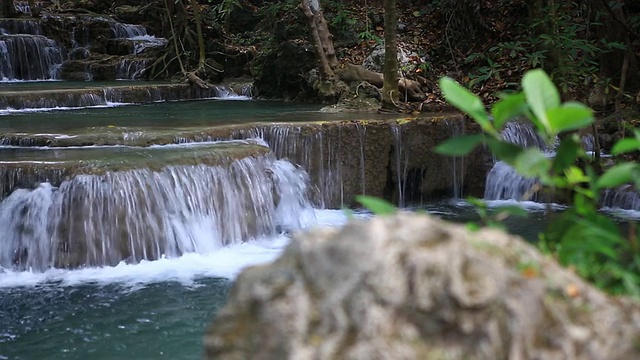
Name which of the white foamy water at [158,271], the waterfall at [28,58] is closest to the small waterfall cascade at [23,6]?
the waterfall at [28,58]

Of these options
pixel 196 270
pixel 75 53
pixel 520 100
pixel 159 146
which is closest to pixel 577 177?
→ pixel 520 100

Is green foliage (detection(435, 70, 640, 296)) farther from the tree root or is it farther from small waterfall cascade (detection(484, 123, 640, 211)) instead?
the tree root

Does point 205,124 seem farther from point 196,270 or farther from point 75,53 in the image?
point 75,53

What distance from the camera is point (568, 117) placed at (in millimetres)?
1716

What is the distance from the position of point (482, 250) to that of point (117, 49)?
627 inches

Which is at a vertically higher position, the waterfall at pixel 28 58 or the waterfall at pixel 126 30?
the waterfall at pixel 126 30

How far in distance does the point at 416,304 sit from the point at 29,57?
15.2m

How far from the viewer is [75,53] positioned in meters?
16.0

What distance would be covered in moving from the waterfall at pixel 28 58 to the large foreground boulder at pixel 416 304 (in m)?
14.8

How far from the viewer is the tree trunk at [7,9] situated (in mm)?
17203

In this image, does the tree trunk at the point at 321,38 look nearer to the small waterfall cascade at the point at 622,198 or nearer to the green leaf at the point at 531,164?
the small waterfall cascade at the point at 622,198

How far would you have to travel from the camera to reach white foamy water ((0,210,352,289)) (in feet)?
19.7

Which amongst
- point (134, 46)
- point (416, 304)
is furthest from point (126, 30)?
point (416, 304)

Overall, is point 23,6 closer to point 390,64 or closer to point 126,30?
point 126,30
